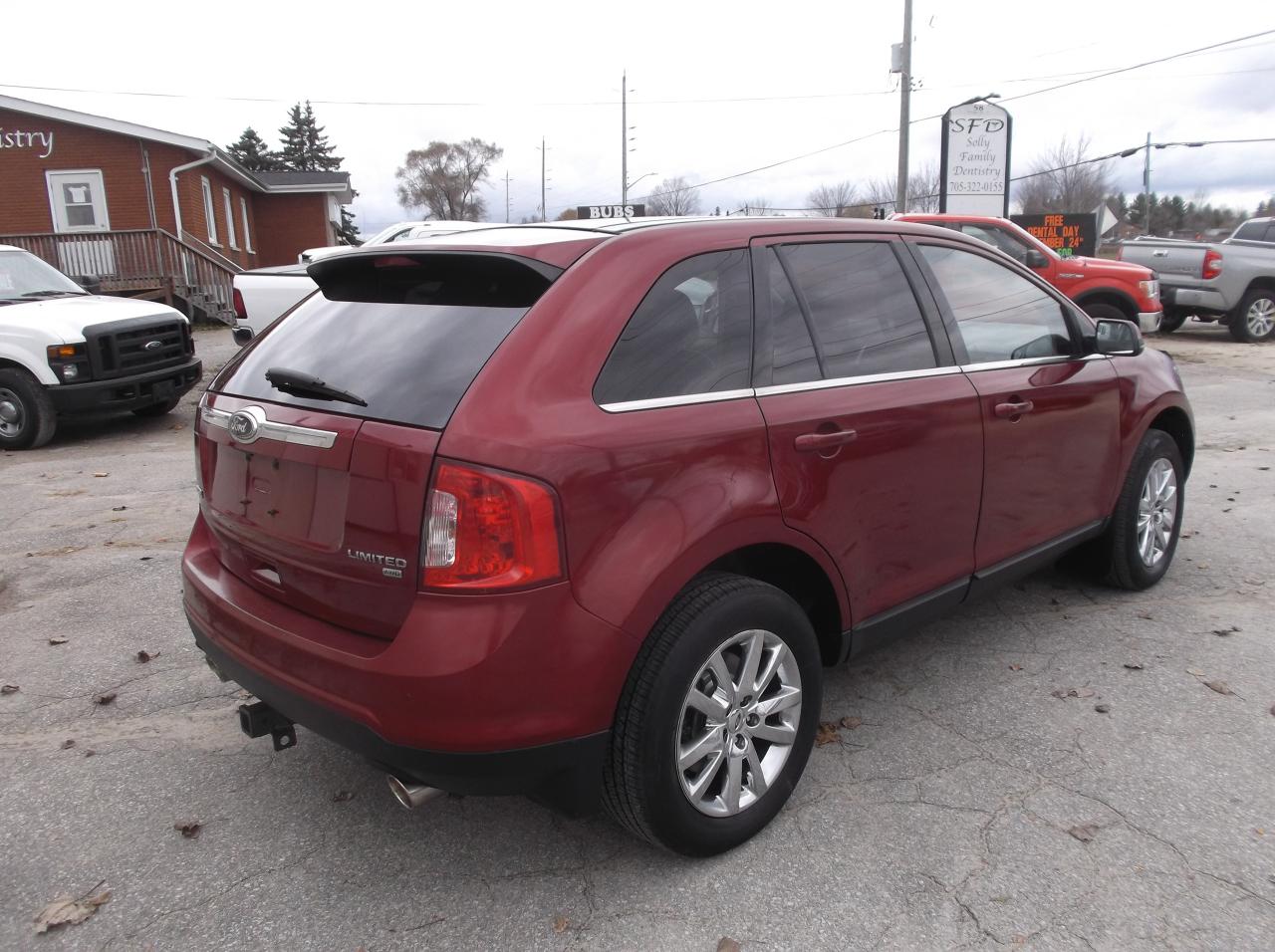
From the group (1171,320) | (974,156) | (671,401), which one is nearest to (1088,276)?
(1171,320)

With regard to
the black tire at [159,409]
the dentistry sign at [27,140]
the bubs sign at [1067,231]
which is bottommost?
the black tire at [159,409]

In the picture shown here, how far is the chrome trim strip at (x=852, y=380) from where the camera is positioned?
2787 millimetres

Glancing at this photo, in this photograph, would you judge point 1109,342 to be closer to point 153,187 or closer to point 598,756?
point 598,756

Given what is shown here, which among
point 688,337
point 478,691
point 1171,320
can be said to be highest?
point 688,337

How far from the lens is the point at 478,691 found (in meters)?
2.19

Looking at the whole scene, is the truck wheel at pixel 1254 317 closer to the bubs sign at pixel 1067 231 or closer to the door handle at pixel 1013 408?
the bubs sign at pixel 1067 231

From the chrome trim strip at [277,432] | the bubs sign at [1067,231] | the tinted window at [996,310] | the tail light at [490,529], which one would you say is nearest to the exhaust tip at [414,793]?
the tail light at [490,529]

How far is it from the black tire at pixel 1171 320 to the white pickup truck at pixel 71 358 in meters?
15.8

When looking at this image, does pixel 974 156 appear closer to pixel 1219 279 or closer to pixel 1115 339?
pixel 1219 279

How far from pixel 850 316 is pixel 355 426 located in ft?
5.42

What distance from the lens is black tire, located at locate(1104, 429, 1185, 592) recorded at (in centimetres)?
438

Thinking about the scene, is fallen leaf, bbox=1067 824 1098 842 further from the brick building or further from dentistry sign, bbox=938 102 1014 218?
the brick building

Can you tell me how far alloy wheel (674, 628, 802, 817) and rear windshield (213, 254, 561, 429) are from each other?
3.35 feet

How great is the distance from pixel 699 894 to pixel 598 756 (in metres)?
0.53
